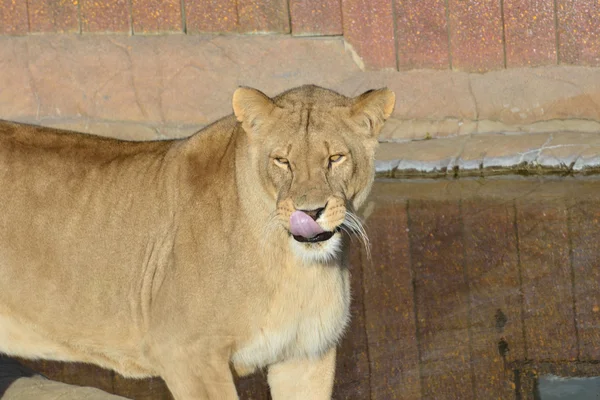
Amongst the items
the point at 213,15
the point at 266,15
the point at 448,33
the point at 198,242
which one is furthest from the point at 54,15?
the point at 198,242

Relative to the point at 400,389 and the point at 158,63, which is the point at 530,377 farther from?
the point at 158,63

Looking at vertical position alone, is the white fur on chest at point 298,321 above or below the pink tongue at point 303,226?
below

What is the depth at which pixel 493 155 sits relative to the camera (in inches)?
364

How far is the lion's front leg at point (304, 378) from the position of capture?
16.6 feet

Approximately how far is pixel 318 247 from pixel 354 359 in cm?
197

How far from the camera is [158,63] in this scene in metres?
10.1

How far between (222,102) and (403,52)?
4.80ft

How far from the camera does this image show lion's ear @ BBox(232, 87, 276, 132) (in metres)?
4.63

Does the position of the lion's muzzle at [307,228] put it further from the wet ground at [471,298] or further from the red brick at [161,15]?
the red brick at [161,15]

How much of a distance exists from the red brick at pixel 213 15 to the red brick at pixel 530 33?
216 cm

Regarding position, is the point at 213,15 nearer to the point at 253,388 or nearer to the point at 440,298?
the point at 440,298

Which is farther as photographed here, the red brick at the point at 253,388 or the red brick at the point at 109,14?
the red brick at the point at 109,14

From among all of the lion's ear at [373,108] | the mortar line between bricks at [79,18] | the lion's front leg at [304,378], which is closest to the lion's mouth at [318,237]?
the lion's ear at [373,108]

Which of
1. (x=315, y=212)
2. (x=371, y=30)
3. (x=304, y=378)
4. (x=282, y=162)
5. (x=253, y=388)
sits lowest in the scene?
(x=253, y=388)
